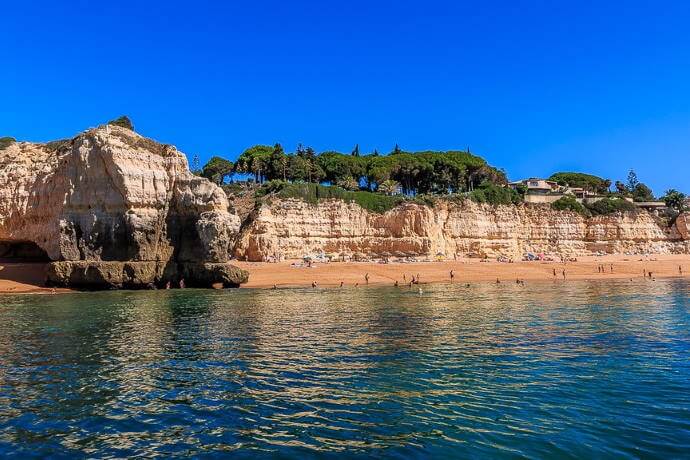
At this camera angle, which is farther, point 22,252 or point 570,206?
point 570,206

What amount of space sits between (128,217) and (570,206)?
57.7m

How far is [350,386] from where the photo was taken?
10875mm

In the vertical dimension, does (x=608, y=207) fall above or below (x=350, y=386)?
above

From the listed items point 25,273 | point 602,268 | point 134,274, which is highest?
point 25,273

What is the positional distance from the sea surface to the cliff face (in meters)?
34.2

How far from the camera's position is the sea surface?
7.62 meters

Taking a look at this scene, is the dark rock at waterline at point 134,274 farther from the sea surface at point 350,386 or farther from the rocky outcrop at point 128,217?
the sea surface at point 350,386

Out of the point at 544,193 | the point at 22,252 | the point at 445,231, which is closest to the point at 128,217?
the point at 22,252

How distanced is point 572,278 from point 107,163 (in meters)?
43.4

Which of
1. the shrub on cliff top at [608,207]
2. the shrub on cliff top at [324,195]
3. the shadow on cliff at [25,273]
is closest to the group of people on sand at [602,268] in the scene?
the shrub on cliff top at [608,207]

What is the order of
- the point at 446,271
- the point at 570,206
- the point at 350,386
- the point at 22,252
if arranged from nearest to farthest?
the point at 350,386 < the point at 22,252 < the point at 446,271 < the point at 570,206

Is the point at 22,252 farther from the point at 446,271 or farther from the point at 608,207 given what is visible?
the point at 608,207

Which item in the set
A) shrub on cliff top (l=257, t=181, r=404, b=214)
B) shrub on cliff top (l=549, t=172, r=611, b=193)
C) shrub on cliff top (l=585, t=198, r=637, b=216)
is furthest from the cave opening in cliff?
shrub on cliff top (l=549, t=172, r=611, b=193)

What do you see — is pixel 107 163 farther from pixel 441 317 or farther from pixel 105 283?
pixel 441 317
